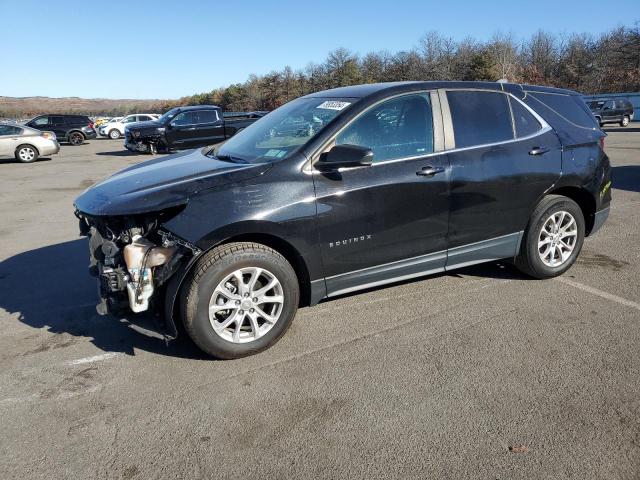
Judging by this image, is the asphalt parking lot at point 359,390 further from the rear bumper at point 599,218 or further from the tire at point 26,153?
the tire at point 26,153

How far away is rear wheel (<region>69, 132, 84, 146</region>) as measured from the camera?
28156 millimetres

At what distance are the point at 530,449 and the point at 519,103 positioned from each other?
3.17 metres

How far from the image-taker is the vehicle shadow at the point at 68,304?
3637mm

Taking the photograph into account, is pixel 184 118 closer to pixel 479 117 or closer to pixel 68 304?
pixel 68 304

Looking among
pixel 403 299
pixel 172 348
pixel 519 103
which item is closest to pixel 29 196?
pixel 172 348

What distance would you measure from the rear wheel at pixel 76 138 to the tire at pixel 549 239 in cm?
2921

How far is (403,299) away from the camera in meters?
4.37

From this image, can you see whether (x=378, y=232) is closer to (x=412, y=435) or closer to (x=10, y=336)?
(x=412, y=435)

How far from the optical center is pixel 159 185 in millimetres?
3385

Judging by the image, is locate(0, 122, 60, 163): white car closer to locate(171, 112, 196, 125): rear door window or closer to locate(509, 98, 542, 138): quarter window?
locate(171, 112, 196, 125): rear door window

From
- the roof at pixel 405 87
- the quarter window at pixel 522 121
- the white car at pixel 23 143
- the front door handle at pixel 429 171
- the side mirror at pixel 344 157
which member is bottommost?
the front door handle at pixel 429 171

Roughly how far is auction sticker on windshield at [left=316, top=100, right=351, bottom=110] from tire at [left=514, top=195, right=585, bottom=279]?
2.06 metres

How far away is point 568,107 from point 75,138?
95.9ft

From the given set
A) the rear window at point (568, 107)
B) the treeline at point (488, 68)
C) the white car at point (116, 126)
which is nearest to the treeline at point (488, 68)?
the treeline at point (488, 68)
